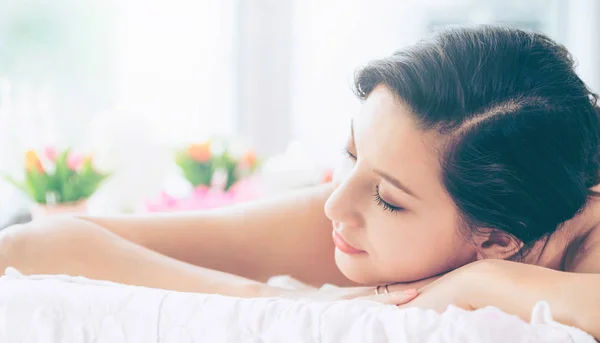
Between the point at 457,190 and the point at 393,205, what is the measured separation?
79mm

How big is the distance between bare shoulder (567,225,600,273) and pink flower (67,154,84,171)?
1121 mm

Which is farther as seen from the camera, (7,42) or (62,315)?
(7,42)

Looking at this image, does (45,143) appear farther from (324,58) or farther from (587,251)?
(587,251)

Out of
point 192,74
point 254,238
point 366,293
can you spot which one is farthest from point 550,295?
point 192,74

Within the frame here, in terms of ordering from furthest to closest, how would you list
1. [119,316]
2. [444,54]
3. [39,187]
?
[39,187], [444,54], [119,316]

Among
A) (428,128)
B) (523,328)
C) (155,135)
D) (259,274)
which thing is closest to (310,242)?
(259,274)

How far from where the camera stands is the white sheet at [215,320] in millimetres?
620

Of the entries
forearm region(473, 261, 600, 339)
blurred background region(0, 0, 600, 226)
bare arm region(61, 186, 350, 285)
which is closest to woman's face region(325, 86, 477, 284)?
forearm region(473, 261, 600, 339)

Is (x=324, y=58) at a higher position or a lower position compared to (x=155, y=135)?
higher

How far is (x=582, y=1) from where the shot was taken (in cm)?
259

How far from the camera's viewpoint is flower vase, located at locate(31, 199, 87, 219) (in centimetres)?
151

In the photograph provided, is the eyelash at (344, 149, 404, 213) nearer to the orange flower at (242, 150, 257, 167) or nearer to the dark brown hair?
the dark brown hair

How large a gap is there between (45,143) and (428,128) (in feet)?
4.68

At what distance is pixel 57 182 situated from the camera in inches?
60.2
